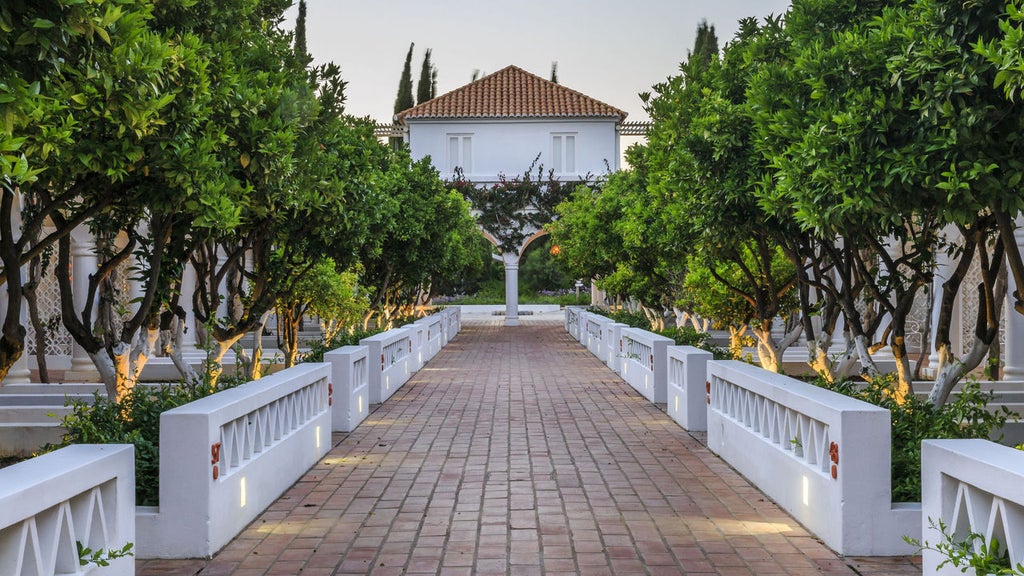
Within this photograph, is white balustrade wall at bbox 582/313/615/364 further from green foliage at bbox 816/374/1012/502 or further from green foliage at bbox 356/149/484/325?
green foliage at bbox 816/374/1012/502

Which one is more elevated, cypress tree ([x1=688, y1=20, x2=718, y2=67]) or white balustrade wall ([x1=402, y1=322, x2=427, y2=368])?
cypress tree ([x1=688, y1=20, x2=718, y2=67])

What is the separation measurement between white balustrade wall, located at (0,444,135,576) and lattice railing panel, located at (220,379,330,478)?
1835 mm

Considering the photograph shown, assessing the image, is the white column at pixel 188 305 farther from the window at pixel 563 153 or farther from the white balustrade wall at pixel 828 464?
the window at pixel 563 153

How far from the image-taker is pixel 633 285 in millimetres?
24016

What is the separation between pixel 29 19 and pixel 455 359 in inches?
875

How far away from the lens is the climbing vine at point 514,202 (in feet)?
153

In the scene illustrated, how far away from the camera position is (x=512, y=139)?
1874 inches

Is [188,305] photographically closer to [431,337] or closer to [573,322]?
[431,337]

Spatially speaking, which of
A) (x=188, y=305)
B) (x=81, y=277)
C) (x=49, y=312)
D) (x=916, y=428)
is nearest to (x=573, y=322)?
(x=188, y=305)

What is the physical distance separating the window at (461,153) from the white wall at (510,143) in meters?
0.15

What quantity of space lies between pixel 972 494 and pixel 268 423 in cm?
578

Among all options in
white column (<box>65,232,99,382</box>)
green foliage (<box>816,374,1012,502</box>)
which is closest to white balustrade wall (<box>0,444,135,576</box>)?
green foliage (<box>816,374,1012,502</box>)

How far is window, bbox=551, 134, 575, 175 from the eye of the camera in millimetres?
47625

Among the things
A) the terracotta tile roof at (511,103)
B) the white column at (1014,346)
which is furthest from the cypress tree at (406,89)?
the white column at (1014,346)
